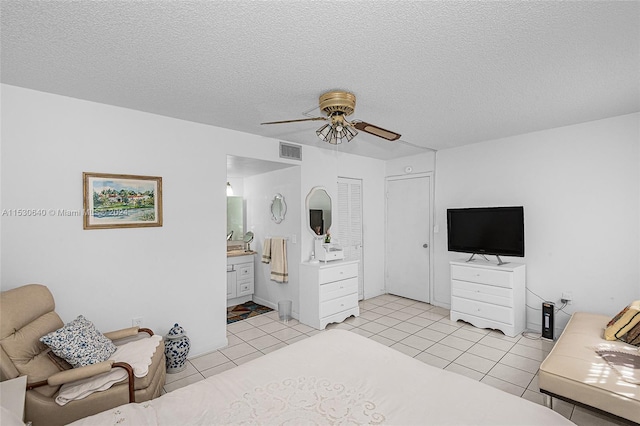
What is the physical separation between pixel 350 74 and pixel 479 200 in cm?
321

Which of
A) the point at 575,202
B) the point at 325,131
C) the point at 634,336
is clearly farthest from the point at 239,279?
the point at 575,202

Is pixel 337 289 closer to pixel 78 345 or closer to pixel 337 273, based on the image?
pixel 337 273

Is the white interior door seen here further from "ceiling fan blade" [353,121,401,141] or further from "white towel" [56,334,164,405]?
"white towel" [56,334,164,405]

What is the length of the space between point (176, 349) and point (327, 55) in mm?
2955

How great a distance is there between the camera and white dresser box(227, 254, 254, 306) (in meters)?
4.98

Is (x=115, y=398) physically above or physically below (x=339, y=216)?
below

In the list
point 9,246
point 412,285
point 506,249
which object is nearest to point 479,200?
point 506,249

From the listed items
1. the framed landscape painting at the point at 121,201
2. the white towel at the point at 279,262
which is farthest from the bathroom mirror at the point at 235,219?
the framed landscape painting at the point at 121,201

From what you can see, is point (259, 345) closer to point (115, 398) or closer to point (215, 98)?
point (115, 398)

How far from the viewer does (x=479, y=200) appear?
4461 mm

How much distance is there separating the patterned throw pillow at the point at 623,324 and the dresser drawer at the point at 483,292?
115 centimetres

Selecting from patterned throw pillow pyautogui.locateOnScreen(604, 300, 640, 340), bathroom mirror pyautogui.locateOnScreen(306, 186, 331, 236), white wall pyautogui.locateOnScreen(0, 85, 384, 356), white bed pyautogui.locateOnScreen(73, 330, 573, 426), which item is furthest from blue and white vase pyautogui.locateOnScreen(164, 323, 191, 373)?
patterned throw pillow pyautogui.locateOnScreen(604, 300, 640, 340)

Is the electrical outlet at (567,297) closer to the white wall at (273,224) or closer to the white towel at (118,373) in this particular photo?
the white wall at (273,224)

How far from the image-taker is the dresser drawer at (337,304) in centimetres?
409
